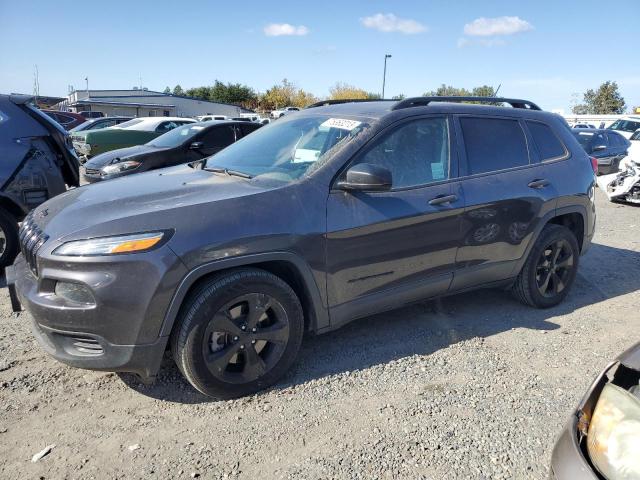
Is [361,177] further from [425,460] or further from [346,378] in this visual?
[425,460]

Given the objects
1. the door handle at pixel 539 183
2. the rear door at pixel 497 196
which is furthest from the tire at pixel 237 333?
the door handle at pixel 539 183

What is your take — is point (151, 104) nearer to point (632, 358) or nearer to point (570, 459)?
point (632, 358)

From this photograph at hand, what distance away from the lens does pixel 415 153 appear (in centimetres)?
356

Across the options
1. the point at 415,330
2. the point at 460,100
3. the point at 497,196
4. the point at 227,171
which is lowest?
the point at 415,330

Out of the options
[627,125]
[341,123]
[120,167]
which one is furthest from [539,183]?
[627,125]

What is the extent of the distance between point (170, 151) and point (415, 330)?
6.40 meters

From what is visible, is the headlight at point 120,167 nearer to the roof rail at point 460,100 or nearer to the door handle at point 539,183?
the roof rail at point 460,100

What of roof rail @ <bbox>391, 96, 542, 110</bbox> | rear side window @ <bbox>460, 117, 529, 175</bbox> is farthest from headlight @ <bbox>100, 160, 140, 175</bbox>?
rear side window @ <bbox>460, 117, 529, 175</bbox>

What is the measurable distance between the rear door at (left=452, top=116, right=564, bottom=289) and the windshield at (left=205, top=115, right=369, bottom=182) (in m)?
0.99

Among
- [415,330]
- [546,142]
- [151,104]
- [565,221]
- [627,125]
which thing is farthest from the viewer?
[151,104]

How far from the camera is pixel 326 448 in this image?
2.58 m

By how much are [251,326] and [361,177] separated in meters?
1.12

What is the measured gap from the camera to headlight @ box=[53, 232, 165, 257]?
2537 mm

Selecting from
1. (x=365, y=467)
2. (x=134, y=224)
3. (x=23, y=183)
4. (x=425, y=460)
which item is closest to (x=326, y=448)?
(x=365, y=467)
